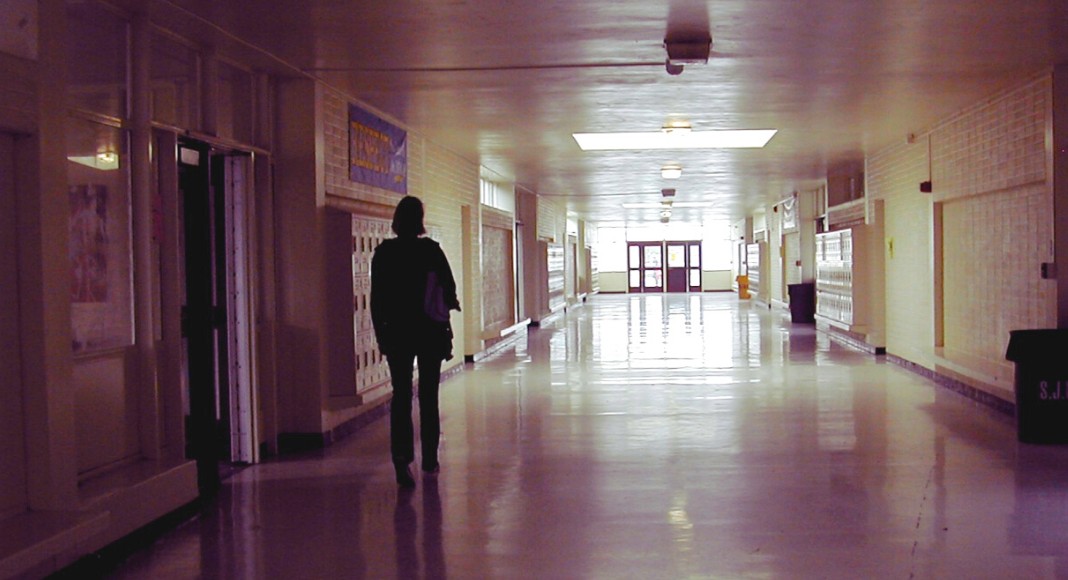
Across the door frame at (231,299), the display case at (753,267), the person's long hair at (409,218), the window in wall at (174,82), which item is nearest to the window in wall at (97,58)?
the window in wall at (174,82)

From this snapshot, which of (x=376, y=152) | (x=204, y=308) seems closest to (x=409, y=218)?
(x=204, y=308)

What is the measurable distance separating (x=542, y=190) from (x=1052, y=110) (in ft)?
38.8

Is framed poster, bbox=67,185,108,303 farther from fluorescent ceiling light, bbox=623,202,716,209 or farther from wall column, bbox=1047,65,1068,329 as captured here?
fluorescent ceiling light, bbox=623,202,716,209

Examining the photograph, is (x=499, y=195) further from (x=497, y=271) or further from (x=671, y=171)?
(x=671, y=171)

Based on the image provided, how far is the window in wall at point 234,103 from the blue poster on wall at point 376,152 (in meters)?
1.19

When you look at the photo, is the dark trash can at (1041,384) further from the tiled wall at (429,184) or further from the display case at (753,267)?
the display case at (753,267)

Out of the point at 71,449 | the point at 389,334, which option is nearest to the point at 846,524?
the point at 389,334

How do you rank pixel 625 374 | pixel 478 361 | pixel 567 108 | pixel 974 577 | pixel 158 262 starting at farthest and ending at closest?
pixel 478 361 → pixel 625 374 → pixel 567 108 → pixel 158 262 → pixel 974 577

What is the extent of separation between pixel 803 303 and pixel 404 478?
1476cm

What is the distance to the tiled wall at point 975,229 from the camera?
782 centimetres

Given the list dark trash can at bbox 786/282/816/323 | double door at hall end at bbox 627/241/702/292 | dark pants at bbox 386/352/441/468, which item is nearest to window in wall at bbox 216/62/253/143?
dark pants at bbox 386/352/441/468

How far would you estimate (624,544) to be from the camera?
4508mm

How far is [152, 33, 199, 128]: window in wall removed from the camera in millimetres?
5582

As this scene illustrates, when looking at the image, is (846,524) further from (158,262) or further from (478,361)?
(478,361)
